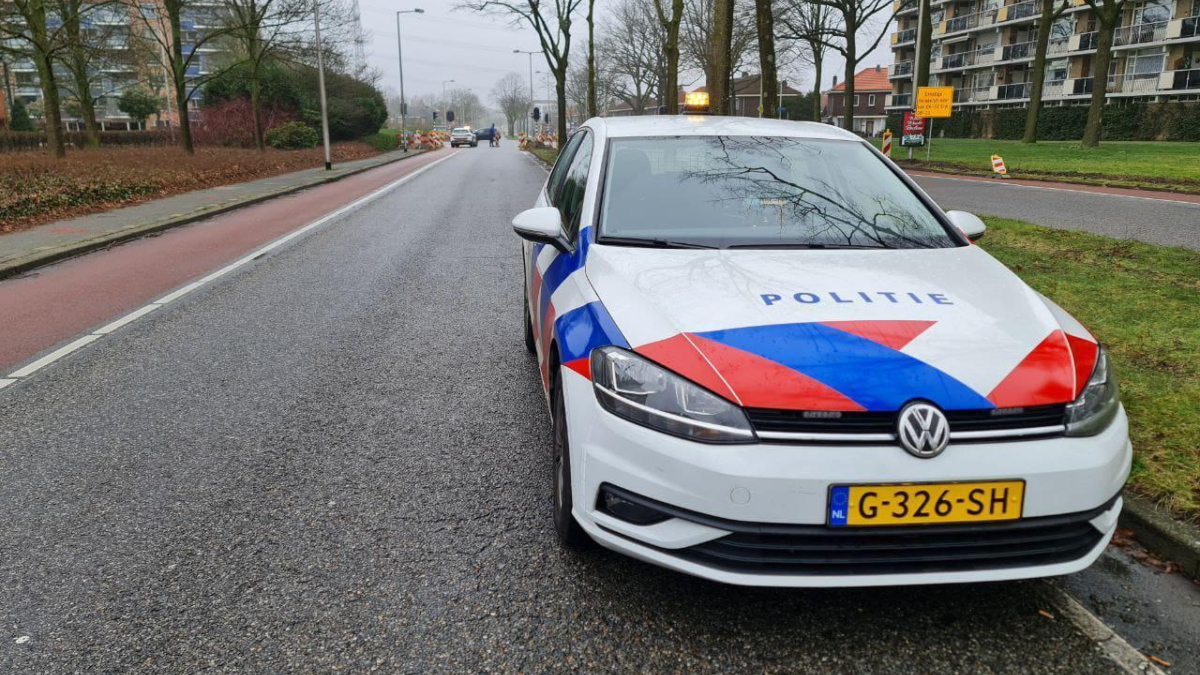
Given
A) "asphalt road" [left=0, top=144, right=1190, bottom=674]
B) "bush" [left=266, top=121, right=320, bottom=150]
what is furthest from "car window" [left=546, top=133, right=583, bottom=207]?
"bush" [left=266, top=121, right=320, bottom=150]

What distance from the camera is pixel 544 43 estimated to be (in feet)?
136

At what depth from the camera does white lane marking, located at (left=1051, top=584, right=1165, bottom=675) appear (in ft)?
8.05

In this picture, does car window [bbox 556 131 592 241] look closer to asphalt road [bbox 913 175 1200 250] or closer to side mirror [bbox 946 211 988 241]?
side mirror [bbox 946 211 988 241]

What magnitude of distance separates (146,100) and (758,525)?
230ft

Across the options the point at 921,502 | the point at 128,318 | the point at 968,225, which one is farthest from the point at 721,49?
the point at 921,502

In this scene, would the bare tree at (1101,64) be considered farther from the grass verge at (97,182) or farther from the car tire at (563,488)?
A: the car tire at (563,488)

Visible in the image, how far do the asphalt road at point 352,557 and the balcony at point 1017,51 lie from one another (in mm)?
67518

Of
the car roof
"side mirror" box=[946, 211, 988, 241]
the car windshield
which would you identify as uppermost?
the car roof

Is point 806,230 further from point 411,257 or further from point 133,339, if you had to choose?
point 411,257

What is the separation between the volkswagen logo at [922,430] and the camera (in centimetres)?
234

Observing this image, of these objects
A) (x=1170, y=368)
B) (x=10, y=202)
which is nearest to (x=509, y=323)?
(x=1170, y=368)

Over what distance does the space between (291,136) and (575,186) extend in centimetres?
4217

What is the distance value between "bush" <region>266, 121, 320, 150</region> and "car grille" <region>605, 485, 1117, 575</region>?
44.1 m

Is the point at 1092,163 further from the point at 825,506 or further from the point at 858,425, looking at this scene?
the point at 825,506
